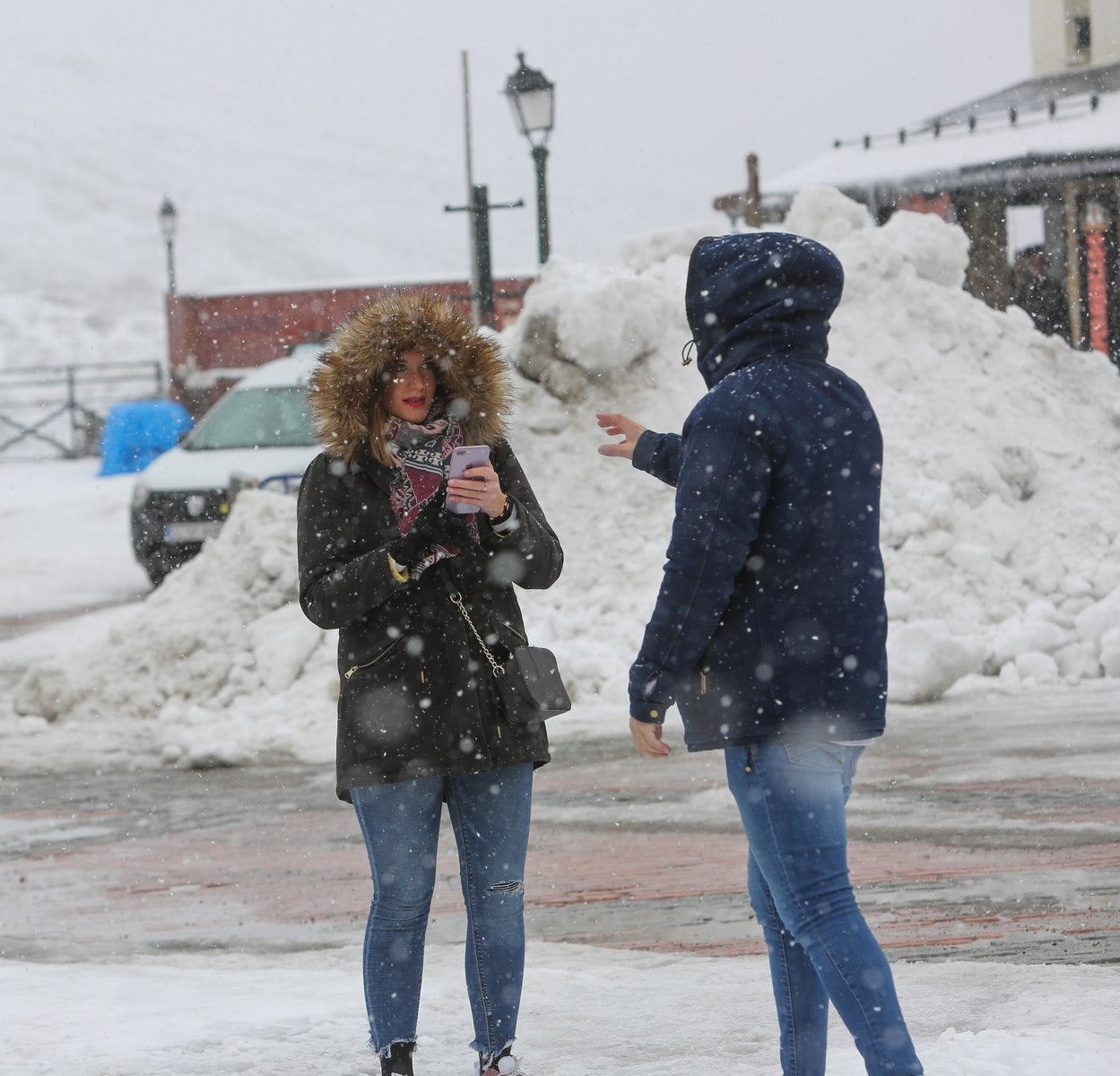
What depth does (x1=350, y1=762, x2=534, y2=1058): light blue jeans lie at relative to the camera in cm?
314

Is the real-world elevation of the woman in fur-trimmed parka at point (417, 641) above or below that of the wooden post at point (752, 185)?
below

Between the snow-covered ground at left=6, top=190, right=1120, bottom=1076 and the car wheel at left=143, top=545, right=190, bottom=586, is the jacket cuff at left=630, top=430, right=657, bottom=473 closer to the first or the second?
the snow-covered ground at left=6, top=190, right=1120, bottom=1076

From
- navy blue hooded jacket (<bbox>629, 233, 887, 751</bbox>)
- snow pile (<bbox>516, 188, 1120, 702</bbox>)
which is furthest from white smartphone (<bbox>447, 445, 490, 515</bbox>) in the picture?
A: snow pile (<bbox>516, 188, 1120, 702</bbox>)

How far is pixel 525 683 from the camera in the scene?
10.3 feet

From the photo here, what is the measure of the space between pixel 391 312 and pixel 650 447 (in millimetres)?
612

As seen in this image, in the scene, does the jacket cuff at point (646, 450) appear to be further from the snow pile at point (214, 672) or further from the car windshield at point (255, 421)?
the car windshield at point (255, 421)

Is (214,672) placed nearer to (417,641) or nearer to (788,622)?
(417,641)

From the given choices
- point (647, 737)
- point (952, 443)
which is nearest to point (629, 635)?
point (952, 443)

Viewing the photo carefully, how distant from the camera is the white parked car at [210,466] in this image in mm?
13062

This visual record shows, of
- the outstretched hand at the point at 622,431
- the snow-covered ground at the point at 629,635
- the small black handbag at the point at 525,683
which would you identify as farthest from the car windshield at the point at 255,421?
the small black handbag at the point at 525,683

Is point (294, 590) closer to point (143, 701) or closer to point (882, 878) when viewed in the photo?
point (143, 701)

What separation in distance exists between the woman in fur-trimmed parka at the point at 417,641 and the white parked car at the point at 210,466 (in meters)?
9.52

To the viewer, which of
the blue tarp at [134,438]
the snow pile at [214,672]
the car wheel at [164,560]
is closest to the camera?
the snow pile at [214,672]

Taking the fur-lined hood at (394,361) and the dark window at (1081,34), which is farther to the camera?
the dark window at (1081,34)
